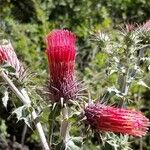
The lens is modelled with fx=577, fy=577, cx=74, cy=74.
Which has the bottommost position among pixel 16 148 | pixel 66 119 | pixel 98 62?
pixel 16 148

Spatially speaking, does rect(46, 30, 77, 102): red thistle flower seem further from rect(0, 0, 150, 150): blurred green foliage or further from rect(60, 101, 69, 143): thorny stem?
rect(0, 0, 150, 150): blurred green foliage

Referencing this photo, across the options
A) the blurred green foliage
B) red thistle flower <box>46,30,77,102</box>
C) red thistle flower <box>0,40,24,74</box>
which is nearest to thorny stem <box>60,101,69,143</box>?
red thistle flower <box>46,30,77,102</box>

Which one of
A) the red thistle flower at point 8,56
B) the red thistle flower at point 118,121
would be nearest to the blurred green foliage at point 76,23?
the red thistle flower at point 8,56

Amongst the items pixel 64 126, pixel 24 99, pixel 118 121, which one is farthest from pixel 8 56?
pixel 118 121

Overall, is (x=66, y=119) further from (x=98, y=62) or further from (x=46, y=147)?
(x=98, y=62)

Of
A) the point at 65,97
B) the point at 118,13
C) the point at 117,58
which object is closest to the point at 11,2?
the point at 118,13

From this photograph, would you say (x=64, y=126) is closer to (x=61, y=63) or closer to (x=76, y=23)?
(x=61, y=63)

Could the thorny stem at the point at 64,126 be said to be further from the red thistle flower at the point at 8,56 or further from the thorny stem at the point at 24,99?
the red thistle flower at the point at 8,56
